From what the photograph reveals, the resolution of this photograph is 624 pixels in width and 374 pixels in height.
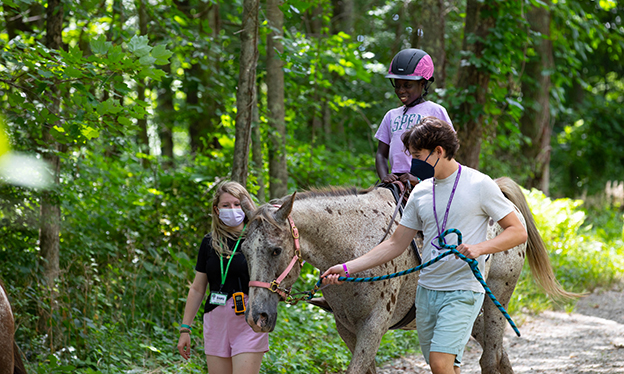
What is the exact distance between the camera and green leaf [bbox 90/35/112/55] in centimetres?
380

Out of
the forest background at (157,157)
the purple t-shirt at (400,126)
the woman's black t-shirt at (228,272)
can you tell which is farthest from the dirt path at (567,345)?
the woman's black t-shirt at (228,272)

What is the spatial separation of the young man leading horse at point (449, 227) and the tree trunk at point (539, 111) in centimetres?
955

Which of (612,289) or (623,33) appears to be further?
(623,33)

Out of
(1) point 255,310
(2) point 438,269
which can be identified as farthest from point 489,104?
(1) point 255,310

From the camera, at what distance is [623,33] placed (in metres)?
11.4

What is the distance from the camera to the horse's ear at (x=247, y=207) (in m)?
3.16

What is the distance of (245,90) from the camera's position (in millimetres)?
5207

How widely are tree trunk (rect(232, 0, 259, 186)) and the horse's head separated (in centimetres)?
207

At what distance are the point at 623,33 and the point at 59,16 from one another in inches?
443

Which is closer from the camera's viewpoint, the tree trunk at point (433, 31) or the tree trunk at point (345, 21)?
the tree trunk at point (433, 31)

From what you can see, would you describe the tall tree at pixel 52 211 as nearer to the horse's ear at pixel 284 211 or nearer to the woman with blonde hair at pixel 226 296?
the woman with blonde hair at pixel 226 296

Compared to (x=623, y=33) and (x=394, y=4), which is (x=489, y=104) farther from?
(x=394, y=4)

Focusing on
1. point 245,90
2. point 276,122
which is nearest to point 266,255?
point 245,90

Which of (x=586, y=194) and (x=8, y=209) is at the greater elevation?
(x=8, y=209)
